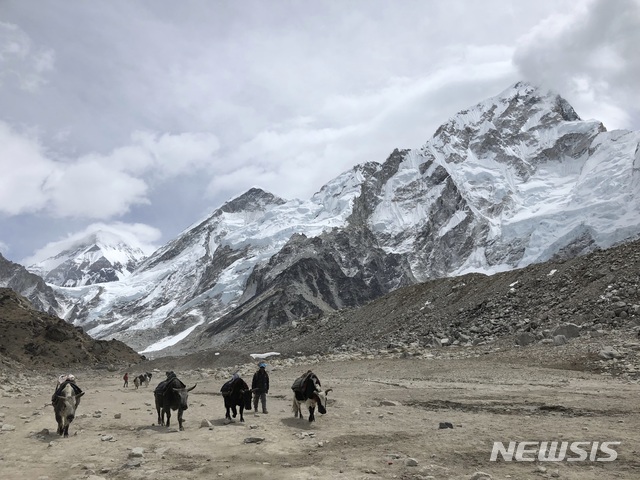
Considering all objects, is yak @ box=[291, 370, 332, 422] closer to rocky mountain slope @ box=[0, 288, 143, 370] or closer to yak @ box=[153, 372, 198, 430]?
yak @ box=[153, 372, 198, 430]

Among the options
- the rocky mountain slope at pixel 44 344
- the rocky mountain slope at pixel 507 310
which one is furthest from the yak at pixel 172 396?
the rocky mountain slope at pixel 44 344

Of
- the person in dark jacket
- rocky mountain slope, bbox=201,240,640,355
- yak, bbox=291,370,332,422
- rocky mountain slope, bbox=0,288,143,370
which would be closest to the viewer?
yak, bbox=291,370,332,422

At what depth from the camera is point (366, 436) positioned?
Result: 13031 mm

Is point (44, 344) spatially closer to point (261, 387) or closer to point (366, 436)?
point (261, 387)

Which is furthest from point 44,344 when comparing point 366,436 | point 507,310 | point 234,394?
point 366,436

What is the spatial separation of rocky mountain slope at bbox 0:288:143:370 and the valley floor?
57884 millimetres

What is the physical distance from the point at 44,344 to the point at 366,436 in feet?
254

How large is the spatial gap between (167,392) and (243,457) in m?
5.44

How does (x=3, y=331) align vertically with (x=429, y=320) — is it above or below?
above

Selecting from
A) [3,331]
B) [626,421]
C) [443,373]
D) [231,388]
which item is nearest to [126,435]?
[231,388]

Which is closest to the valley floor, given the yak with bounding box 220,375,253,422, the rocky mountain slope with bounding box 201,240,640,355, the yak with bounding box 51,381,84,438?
the yak with bounding box 51,381,84,438

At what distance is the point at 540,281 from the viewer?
4631cm

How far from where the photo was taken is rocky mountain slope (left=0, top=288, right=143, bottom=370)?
2911 inches

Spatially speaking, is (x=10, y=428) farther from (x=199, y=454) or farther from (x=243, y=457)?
(x=243, y=457)
